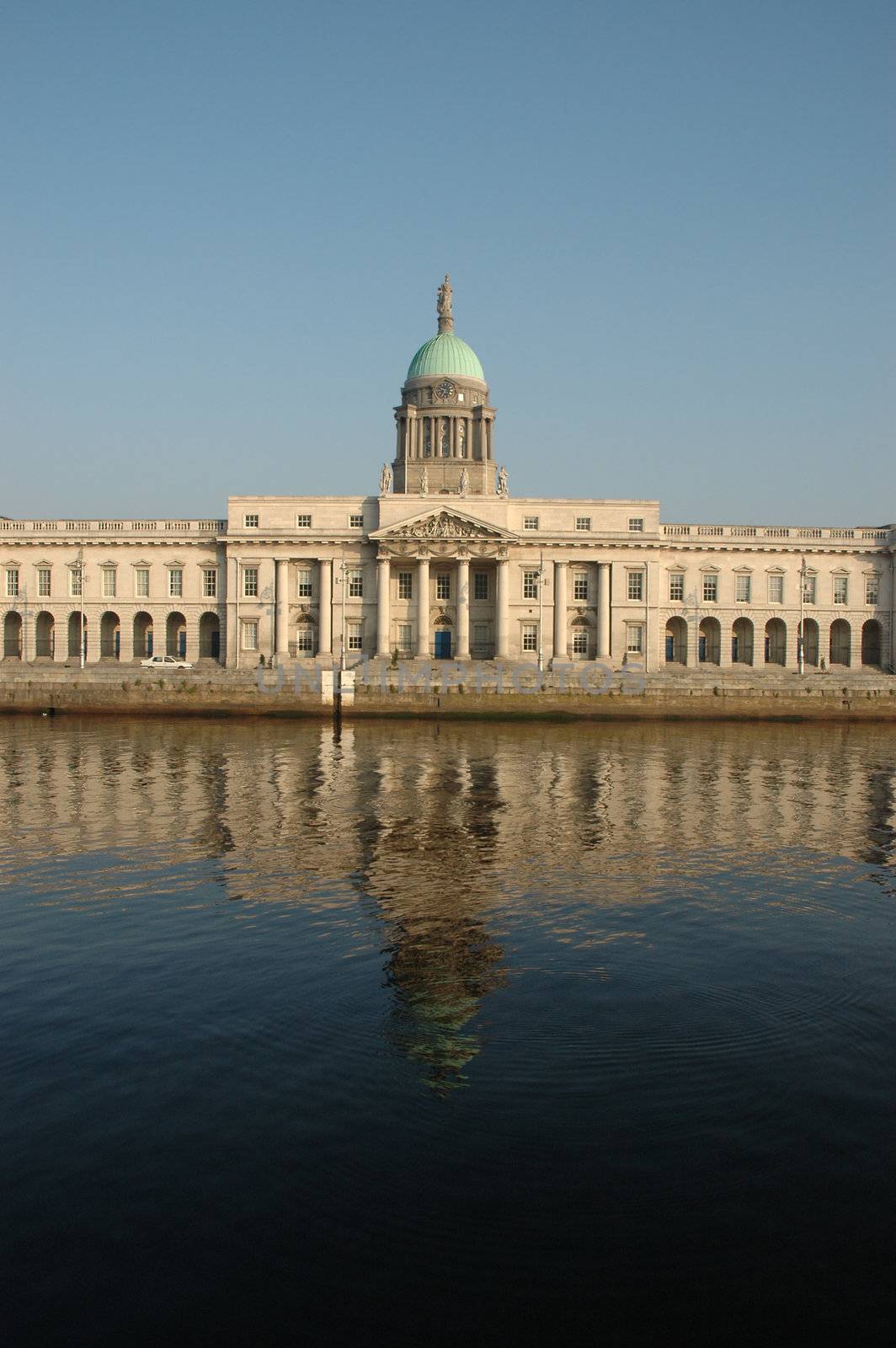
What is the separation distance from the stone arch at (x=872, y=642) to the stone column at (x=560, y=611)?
24186mm

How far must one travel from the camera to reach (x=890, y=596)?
77.1 m

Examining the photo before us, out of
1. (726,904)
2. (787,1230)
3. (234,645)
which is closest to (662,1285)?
(787,1230)

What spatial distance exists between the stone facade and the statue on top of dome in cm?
1639

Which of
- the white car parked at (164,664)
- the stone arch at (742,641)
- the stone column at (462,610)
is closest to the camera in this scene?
the white car parked at (164,664)

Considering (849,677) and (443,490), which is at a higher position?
(443,490)

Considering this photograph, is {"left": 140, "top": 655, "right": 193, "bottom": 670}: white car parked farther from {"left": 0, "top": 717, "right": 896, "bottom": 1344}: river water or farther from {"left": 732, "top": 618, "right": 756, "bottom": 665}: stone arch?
{"left": 0, "top": 717, "right": 896, "bottom": 1344}: river water

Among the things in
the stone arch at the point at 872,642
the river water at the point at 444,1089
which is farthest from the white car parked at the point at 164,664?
the stone arch at the point at 872,642

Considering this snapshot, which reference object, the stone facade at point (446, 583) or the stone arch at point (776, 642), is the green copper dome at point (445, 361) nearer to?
the stone facade at point (446, 583)

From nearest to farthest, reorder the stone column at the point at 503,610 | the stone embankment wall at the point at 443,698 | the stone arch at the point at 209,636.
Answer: the stone embankment wall at the point at 443,698, the stone column at the point at 503,610, the stone arch at the point at 209,636

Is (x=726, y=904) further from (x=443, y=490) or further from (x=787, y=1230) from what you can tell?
(x=443, y=490)

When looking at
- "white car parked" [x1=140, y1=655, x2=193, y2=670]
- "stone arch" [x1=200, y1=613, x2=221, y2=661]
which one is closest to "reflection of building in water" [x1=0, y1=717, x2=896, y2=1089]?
"white car parked" [x1=140, y1=655, x2=193, y2=670]

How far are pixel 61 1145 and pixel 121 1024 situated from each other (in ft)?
7.36

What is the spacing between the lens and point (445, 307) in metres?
89.9

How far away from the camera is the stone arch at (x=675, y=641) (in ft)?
259
